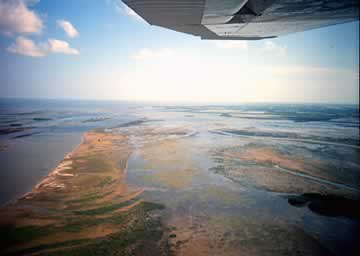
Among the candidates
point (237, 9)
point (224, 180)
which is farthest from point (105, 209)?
point (237, 9)

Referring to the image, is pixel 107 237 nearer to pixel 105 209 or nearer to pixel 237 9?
pixel 105 209

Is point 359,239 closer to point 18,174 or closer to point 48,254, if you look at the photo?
point 48,254

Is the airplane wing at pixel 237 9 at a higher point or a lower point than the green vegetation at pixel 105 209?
higher

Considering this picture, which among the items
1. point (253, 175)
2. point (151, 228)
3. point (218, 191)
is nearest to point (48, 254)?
point (151, 228)

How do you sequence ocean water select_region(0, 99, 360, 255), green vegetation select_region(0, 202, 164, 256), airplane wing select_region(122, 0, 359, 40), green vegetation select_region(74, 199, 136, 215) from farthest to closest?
green vegetation select_region(74, 199, 136, 215)
ocean water select_region(0, 99, 360, 255)
green vegetation select_region(0, 202, 164, 256)
airplane wing select_region(122, 0, 359, 40)

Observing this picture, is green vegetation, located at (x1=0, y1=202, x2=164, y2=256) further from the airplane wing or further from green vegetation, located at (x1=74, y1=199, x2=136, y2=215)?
the airplane wing

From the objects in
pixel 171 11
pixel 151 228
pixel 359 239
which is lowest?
pixel 359 239

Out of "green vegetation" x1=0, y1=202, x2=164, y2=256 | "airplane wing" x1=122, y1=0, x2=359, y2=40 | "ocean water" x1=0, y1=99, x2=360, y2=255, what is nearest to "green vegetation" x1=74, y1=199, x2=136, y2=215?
"green vegetation" x1=0, y1=202, x2=164, y2=256

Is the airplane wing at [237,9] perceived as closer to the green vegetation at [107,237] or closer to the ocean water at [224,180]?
the green vegetation at [107,237]

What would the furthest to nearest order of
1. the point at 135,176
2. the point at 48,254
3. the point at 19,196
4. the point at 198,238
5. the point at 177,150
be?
1. the point at 177,150
2. the point at 135,176
3. the point at 19,196
4. the point at 198,238
5. the point at 48,254

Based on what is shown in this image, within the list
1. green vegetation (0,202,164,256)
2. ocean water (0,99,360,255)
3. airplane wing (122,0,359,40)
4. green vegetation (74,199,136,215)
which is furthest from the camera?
green vegetation (74,199,136,215)

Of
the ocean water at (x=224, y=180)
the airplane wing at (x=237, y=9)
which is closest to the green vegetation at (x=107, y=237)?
the ocean water at (x=224, y=180)
